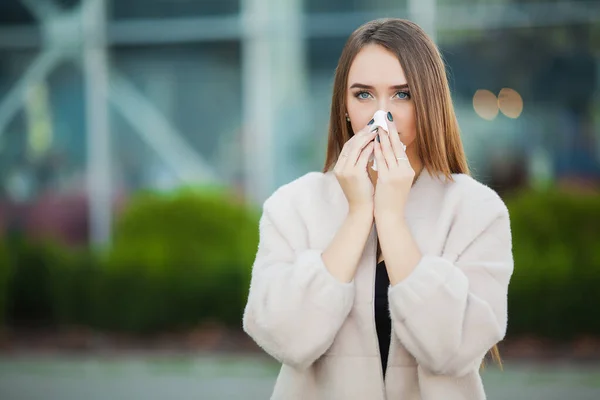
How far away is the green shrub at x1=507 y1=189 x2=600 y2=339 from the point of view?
7.91 metres

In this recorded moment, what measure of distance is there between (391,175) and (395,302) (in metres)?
0.34

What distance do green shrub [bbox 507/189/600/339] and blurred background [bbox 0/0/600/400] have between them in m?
0.02

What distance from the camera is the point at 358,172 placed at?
246cm

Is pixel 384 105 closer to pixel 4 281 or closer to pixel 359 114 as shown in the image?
pixel 359 114

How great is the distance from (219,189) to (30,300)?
2.68m

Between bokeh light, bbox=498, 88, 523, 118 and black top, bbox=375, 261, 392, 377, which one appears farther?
bokeh light, bbox=498, 88, 523, 118

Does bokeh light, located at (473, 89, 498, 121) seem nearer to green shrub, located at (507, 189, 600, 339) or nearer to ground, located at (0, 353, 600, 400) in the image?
green shrub, located at (507, 189, 600, 339)

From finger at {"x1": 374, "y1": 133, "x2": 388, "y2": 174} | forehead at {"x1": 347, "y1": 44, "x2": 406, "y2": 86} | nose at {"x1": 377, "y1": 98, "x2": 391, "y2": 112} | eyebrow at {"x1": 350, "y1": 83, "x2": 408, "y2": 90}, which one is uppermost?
forehead at {"x1": 347, "y1": 44, "x2": 406, "y2": 86}

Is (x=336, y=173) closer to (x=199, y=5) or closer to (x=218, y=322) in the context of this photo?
(x=218, y=322)

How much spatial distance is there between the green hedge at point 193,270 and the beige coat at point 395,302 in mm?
5610

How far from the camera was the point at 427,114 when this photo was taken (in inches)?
99.2

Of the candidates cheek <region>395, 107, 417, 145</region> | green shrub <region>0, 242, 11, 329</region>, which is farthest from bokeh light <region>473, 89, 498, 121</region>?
cheek <region>395, 107, 417, 145</region>

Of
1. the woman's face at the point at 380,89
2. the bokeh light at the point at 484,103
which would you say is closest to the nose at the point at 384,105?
the woman's face at the point at 380,89

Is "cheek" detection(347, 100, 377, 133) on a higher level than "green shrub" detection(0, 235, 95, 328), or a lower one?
higher
